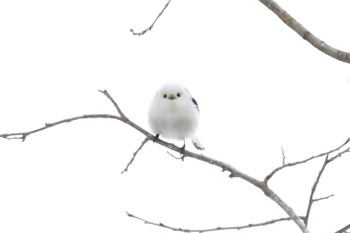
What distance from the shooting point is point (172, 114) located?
15.2 ft

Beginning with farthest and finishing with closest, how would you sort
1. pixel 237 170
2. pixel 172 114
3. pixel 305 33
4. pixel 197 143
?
1. pixel 197 143
2. pixel 172 114
3. pixel 237 170
4. pixel 305 33

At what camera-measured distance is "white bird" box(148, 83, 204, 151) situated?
4621 mm

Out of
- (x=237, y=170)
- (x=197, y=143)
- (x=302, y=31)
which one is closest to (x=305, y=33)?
(x=302, y=31)

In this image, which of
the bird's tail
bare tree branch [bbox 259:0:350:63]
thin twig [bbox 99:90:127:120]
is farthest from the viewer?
the bird's tail

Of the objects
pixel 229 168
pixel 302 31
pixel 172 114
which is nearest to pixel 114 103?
pixel 229 168

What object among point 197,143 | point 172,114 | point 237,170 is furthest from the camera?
point 197,143

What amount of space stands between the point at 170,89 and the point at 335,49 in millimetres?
2683

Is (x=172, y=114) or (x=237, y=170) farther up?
(x=172, y=114)

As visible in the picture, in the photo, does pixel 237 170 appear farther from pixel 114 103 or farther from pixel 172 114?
pixel 172 114

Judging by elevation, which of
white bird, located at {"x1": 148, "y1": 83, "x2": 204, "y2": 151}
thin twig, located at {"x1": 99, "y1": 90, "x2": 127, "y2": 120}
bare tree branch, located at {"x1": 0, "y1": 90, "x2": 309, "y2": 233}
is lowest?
bare tree branch, located at {"x1": 0, "y1": 90, "x2": 309, "y2": 233}

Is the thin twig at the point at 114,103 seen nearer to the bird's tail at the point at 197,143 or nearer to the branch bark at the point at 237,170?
the branch bark at the point at 237,170

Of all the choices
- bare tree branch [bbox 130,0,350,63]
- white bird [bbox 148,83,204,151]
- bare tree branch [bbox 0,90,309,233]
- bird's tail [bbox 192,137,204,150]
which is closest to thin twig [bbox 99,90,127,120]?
bare tree branch [bbox 0,90,309,233]

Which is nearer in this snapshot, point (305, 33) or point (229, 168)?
point (305, 33)

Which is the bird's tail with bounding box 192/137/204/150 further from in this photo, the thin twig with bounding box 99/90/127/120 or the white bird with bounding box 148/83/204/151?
the thin twig with bounding box 99/90/127/120
